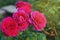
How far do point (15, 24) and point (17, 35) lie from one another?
8cm

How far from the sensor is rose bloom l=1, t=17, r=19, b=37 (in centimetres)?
114

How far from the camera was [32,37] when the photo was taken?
1230 millimetres

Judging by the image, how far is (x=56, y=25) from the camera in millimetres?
1470

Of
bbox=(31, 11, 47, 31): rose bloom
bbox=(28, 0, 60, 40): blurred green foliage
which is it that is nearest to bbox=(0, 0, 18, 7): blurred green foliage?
bbox=(28, 0, 60, 40): blurred green foliage

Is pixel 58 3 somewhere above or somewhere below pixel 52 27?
above

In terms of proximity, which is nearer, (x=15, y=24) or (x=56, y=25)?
(x=15, y=24)

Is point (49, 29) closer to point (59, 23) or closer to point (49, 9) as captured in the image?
point (59, 23)

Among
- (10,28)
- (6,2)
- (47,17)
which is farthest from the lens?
(6,2)

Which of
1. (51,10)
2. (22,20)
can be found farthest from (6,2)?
(22,20)

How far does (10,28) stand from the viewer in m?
1.16

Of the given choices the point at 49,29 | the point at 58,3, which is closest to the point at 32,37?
the point at 49,29

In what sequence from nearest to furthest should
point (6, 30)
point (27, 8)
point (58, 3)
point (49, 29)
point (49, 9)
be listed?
point (6, 30), point (27, 8), point (49, 29), point (49, 9), point (58, 3)

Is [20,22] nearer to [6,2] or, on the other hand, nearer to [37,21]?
[37,21]

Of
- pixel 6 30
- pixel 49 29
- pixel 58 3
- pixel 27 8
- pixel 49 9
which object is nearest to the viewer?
pixel 6 30
